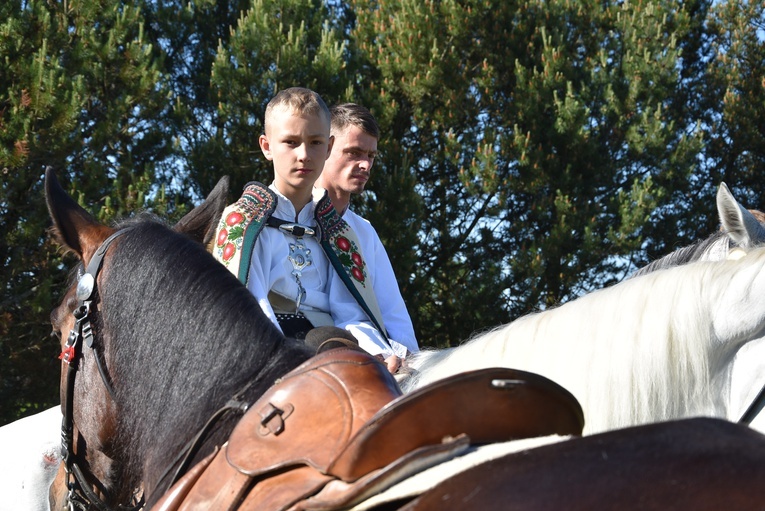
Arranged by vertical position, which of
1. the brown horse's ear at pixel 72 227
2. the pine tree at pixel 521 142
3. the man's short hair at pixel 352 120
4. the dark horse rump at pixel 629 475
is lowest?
the pine tree at pixel 521 142

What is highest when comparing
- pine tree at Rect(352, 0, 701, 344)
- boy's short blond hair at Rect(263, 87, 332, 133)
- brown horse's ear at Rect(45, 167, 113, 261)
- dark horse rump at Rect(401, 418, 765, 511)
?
boy's short blond hair at Rect(263, 87, 332, 133)

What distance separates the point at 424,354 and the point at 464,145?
23.9ft

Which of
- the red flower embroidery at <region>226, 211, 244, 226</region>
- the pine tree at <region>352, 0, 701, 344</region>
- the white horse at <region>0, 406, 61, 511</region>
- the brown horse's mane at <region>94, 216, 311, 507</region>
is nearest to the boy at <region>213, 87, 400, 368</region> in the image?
the red flower embroidery at <region>226, 211, 244, 226</region>

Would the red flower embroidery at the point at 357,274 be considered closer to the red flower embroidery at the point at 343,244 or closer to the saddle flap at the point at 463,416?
the red flower embroidery at the point at 343,244

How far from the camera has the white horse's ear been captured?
10.4 feet

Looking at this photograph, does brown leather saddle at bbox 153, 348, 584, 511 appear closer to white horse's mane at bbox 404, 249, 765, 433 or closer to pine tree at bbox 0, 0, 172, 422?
white horse's mane at bbox 404, 249, 765, 433

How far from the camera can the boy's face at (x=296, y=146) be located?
10.4 feet

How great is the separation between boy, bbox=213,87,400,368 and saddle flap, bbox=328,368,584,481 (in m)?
1.69

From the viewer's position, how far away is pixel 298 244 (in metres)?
3.25

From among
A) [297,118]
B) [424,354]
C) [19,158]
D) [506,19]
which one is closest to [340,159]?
[297,118]

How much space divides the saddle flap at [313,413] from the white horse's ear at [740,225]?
2.14 m

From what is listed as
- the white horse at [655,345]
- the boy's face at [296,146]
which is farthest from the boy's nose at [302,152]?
the white horse at [655,345]

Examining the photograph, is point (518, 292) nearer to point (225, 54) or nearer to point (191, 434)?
point (225, 54)

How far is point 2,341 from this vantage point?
23.2 ft
